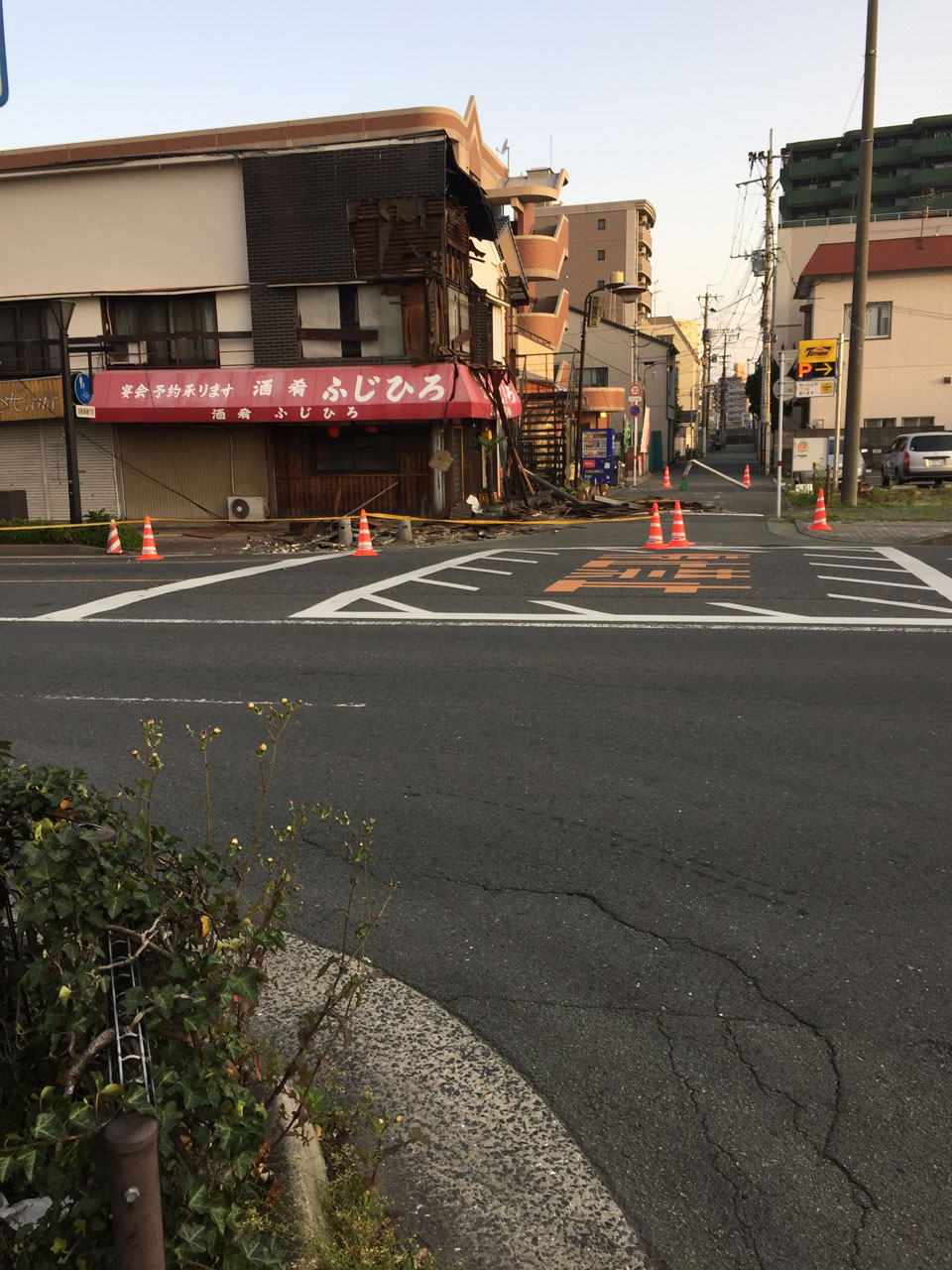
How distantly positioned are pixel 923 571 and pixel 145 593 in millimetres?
11196

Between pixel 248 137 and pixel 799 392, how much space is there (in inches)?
651

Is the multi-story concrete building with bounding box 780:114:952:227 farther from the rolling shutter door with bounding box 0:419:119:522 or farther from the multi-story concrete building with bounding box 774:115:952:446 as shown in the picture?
the rolling shutter door with bounding box 0:419:119:522

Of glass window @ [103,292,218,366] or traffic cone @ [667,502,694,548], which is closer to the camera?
traffic cone @ [667,502,694,548]

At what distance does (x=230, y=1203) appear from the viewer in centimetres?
216

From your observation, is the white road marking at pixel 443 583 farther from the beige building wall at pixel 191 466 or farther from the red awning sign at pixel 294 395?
the beige building wall at pixel 191 466

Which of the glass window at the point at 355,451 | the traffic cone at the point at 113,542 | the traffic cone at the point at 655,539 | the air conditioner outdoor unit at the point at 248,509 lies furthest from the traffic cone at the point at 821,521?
the traffic cone at the point at 113,542

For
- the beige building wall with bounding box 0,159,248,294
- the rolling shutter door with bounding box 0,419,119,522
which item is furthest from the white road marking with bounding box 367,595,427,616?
the rolling shutter door with bounding box 0,419,119,522

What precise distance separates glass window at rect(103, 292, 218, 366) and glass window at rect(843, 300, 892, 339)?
31.8m

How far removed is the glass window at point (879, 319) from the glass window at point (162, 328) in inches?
1252

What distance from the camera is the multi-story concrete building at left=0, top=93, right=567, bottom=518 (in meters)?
24.0

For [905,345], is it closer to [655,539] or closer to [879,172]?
[655,539]

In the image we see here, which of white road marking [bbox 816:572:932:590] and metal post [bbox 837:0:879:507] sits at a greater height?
metal post [bbox 837:0:879:507]

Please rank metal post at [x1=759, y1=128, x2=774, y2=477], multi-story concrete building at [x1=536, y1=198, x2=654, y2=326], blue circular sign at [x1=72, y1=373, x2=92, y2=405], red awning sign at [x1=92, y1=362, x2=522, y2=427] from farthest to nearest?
multi-story concrete building at [x1=536, y1=198, x2=654, y2=326]
metal post at [x1=759, y1=128, x2=774, y2=477]
red awning sign at [x1=92, y1=362, x2=522, y2=427]
blue circular sign at [x1=72, y1=373, x2=92, y2=405]

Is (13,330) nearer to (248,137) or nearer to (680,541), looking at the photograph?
(248,137)
